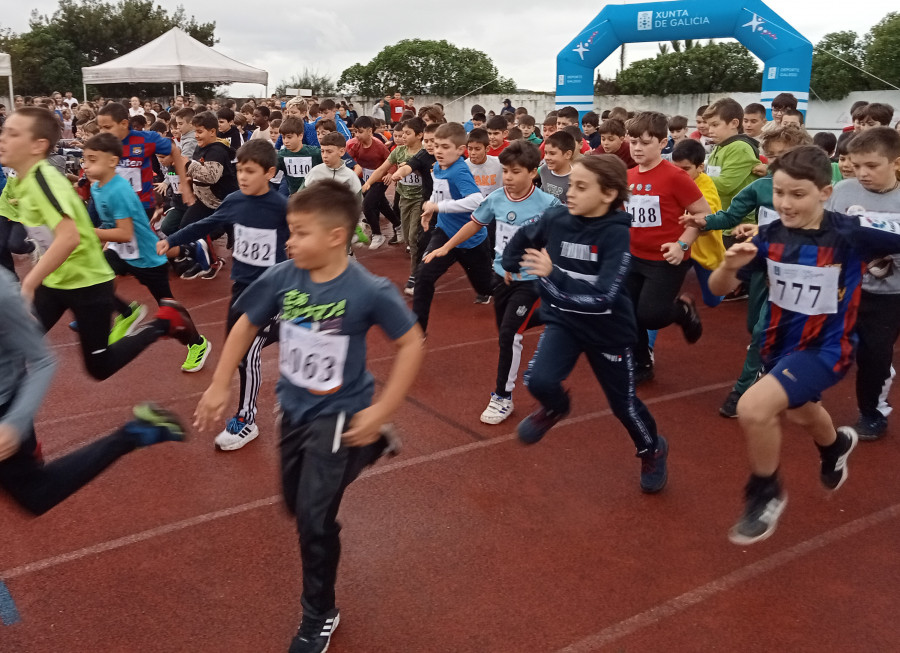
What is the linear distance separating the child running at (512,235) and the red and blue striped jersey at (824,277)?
160 cm

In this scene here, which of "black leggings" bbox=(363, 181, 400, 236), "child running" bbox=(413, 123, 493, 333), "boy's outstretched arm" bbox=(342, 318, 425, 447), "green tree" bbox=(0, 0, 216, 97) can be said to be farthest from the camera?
"green tree" bbox=(0, 0, 216, 97)

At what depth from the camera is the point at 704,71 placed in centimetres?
3212

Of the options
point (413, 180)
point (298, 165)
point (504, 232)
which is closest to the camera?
point (504, 232)

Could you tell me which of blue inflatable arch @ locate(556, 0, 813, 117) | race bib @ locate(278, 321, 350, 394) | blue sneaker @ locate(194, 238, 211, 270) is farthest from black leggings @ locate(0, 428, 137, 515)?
blue inflatable arch @ locate(556, 0, 813, 117)

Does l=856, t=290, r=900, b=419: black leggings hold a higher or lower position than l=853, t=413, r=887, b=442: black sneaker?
higher

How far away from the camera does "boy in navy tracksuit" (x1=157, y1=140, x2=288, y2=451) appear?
4.66m

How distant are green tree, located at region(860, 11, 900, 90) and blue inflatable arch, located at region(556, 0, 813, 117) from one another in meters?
15.0

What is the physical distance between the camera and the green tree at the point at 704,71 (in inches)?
1256

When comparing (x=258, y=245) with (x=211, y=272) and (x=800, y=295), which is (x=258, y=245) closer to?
(x=800, y=295)

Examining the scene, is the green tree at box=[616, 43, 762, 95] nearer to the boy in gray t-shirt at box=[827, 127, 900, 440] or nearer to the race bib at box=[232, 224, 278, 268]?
the boy in gray t-shirt at box=[827, 127, 900, 440]

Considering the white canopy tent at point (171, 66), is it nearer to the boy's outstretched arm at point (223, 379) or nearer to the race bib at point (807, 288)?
the boy's outstretched arm at point (223, 379)

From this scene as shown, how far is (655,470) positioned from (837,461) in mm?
899

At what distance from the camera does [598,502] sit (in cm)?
409

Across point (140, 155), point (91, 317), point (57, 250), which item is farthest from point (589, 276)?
point (140, 155)
